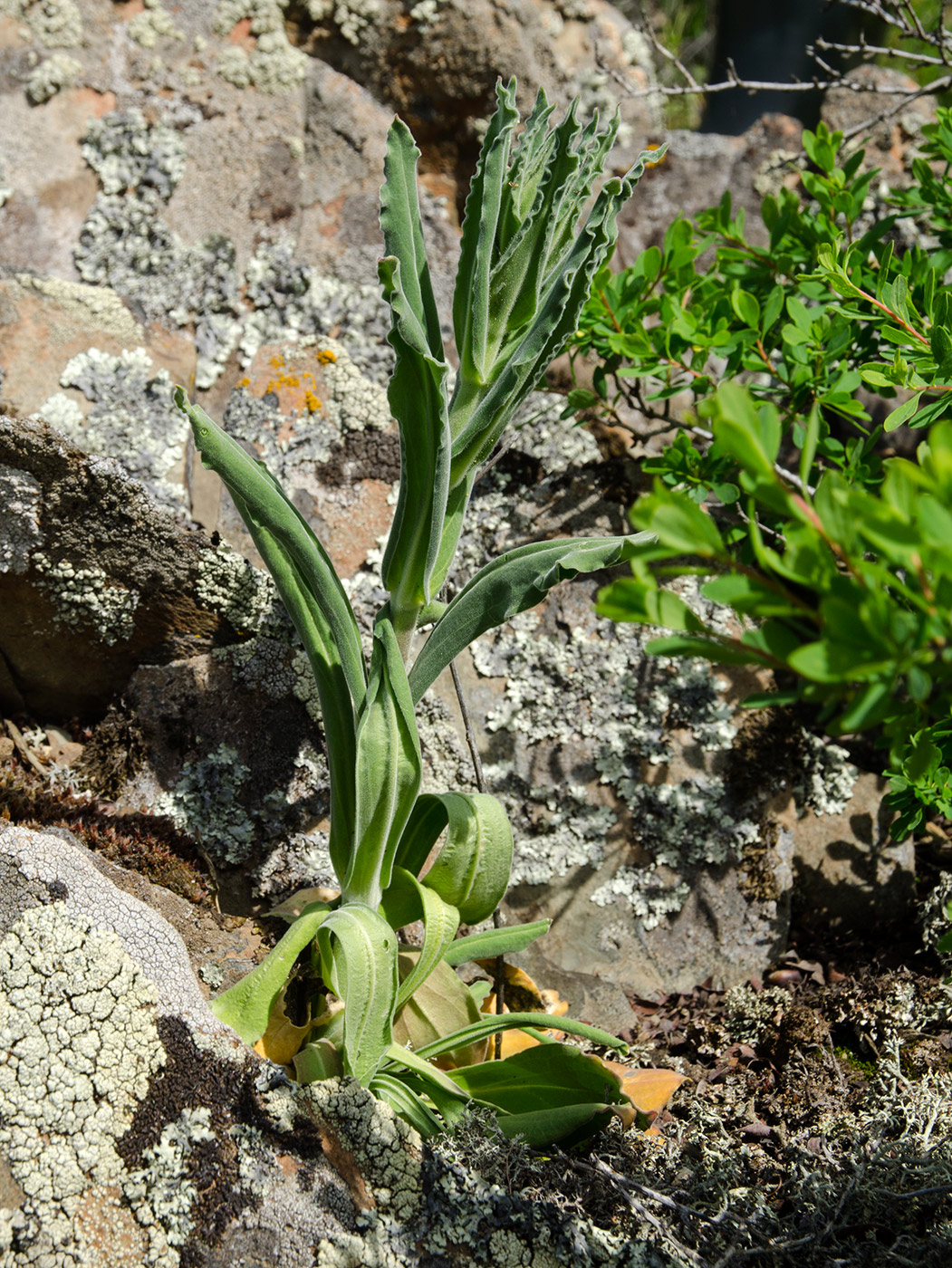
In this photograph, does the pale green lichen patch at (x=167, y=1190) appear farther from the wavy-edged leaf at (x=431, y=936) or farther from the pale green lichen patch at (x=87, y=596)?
the pale green lichen patch at (x=87, y=596)

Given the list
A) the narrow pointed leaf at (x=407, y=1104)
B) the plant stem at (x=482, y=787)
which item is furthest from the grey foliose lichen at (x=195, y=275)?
the narrow pointed leaf at (x=407, y=1104)

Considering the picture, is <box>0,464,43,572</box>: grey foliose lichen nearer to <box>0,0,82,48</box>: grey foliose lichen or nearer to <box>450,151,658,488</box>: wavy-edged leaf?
<box>450,151,658,488</box>: wavy-edged leaf

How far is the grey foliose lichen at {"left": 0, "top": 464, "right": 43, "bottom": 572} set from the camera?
1827 millimetres

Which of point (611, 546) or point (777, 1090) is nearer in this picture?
point (611, 546)

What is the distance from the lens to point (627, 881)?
6.81ft

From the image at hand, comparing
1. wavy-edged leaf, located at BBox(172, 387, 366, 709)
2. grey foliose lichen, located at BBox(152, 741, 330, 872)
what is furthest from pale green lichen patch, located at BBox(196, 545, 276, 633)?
wavy-edged leaf, located at BBox(172, 387, 366, 709)

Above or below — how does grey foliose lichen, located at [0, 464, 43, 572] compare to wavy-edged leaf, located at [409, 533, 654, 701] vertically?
below

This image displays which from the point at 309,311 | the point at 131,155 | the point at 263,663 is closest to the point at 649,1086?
the point at 263,663

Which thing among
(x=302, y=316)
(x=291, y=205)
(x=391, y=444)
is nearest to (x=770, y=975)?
(x=391, y=444)

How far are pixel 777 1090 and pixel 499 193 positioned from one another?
171cm

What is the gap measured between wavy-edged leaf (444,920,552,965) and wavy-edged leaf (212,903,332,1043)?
31 cm

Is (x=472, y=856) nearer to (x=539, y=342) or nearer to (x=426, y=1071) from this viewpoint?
(x=426, y=1071)

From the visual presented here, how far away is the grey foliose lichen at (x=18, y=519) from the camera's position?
183cm

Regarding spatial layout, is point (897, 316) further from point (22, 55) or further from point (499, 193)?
point (22, 55)
